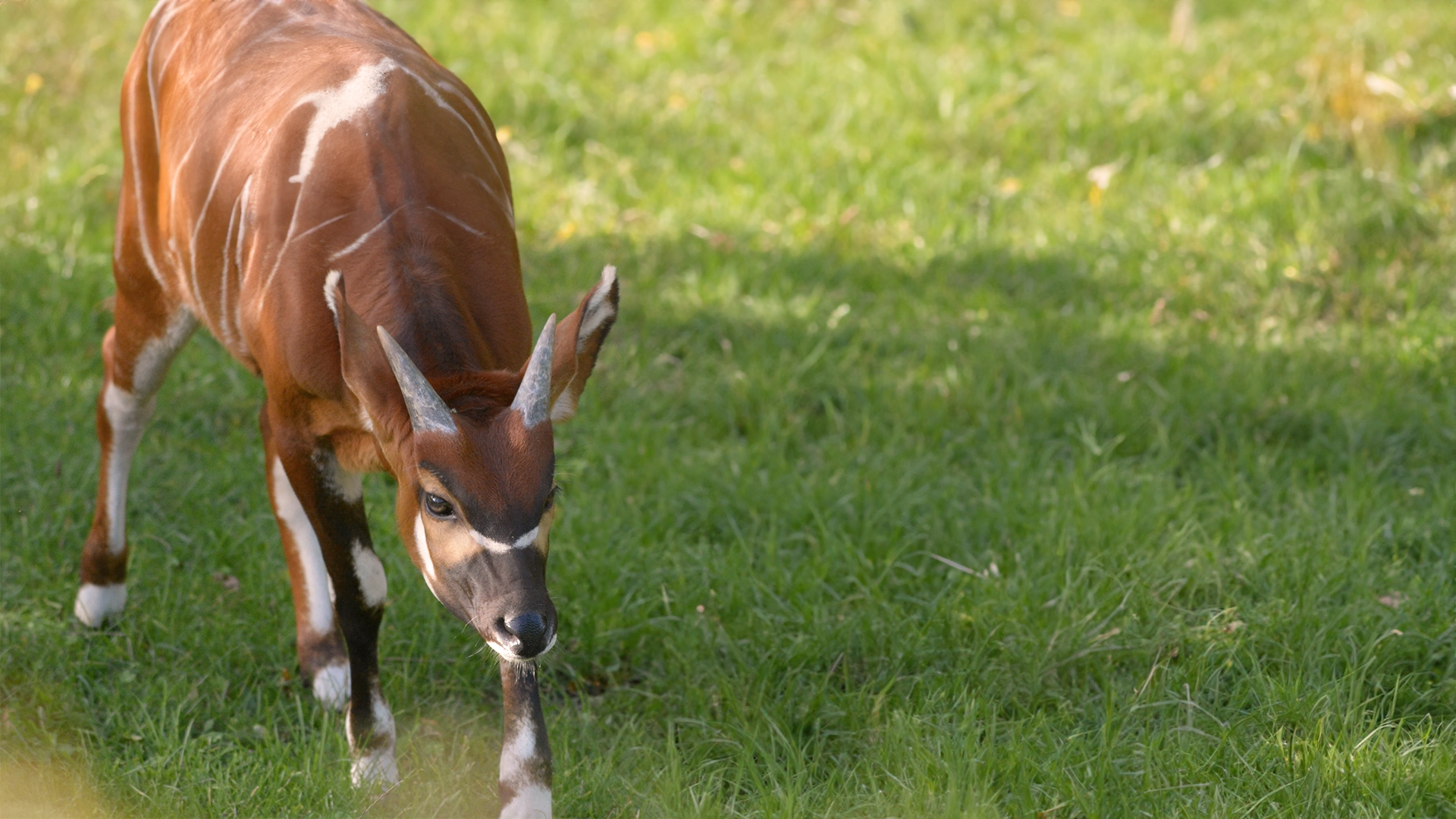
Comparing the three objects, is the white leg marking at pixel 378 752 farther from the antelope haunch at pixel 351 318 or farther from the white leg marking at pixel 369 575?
the white leg marking at pixel 369 575

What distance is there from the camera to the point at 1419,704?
4164mm

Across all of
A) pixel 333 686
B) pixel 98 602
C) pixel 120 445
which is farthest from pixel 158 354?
pixel 333 686

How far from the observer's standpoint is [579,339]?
3445mm

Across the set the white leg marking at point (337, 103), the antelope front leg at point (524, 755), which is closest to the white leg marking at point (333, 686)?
the antelope front leg at point (524, 755)

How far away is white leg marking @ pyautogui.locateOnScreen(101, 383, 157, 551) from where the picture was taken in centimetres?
471

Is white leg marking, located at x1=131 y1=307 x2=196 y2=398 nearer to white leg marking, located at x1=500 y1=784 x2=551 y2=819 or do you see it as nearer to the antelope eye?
the antelope eye

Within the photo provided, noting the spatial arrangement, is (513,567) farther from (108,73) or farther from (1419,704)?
(108,73)

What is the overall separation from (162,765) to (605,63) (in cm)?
584

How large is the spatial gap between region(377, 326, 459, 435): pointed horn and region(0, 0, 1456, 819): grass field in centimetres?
121

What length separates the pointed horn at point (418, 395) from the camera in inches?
122

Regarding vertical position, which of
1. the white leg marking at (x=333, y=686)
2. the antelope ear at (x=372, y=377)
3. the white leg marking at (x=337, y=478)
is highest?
the antelope ear at (x=372, y=377)

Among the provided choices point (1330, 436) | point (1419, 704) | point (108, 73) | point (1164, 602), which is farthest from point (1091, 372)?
point (108, 73)

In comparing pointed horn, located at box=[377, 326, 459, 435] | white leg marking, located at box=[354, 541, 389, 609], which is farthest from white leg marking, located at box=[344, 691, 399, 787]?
pointed horn, located at box=[377, 326, 459, 435]

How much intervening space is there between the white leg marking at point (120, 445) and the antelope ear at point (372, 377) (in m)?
1.75
